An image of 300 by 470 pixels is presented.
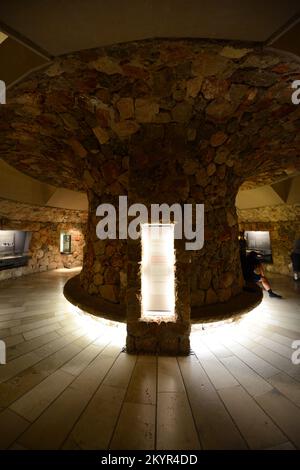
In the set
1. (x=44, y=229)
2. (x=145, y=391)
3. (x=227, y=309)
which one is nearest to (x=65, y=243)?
(x=44, y=229)

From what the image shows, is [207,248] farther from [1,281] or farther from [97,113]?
[1,281]

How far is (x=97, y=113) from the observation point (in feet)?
10.7

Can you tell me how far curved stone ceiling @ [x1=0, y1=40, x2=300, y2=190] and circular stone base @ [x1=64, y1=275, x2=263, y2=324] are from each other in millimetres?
2637

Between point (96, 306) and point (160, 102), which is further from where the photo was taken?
point (96, 306)

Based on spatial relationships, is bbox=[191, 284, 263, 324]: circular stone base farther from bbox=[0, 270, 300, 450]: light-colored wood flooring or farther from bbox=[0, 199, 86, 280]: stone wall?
bbox=[0, 199, 86, 280]: stone wall

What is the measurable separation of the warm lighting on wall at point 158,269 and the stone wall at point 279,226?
6.84m

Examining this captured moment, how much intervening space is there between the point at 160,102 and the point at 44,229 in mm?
8911

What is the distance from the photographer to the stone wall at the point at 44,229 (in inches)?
320

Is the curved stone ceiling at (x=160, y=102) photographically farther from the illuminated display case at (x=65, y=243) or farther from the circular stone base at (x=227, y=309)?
the illuminated display case at (x=65, y=243)

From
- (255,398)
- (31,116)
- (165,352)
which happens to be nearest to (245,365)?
(255,398)

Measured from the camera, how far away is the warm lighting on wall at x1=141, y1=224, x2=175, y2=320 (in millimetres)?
3307

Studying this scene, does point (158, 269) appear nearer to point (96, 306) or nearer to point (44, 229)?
point (96, 306)

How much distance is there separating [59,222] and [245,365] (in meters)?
10.1

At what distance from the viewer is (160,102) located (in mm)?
2949
